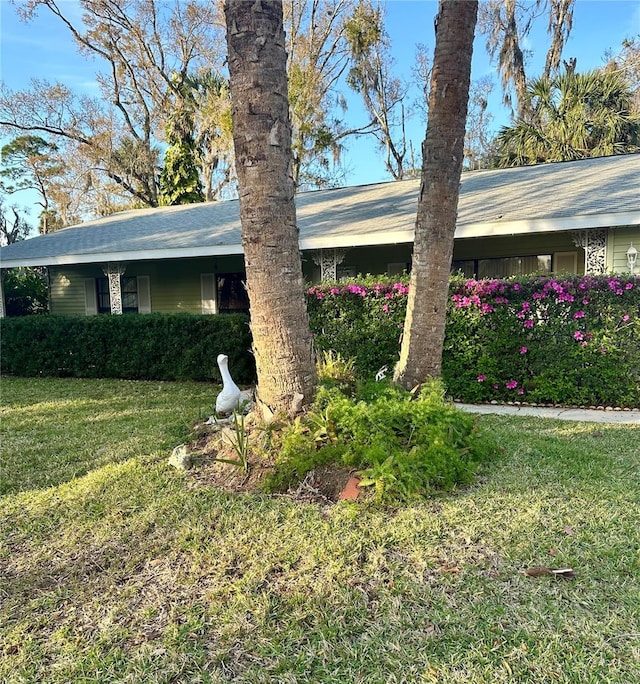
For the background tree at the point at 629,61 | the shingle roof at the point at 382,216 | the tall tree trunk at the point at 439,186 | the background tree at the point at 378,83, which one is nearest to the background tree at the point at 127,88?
the background tree at the point at 378,83

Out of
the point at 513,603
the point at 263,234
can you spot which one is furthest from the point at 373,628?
the point at 263,234

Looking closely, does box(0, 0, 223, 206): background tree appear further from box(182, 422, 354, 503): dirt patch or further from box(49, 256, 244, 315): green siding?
box(182, 422, 354, 503): dirt patch

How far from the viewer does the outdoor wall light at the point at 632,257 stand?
24.5 feet

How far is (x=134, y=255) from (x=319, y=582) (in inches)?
396

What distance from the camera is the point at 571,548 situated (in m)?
2.46

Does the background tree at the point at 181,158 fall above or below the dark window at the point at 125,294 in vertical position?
above

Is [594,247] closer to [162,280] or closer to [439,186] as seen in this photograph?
[439,186]

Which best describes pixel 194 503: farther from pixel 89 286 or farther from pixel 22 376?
pixel 89 286

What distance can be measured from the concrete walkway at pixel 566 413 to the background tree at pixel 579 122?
11.6 metres

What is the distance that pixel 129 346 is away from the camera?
29.3 ft

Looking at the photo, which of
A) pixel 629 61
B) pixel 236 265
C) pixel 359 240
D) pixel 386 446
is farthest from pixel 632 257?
pixel 629 61

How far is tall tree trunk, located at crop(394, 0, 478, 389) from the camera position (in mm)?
3938

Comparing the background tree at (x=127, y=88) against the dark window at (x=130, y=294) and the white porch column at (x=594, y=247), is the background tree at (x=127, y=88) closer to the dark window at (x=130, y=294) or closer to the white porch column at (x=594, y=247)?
the dark window at (x=130, y=294)

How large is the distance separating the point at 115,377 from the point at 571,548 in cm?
861
